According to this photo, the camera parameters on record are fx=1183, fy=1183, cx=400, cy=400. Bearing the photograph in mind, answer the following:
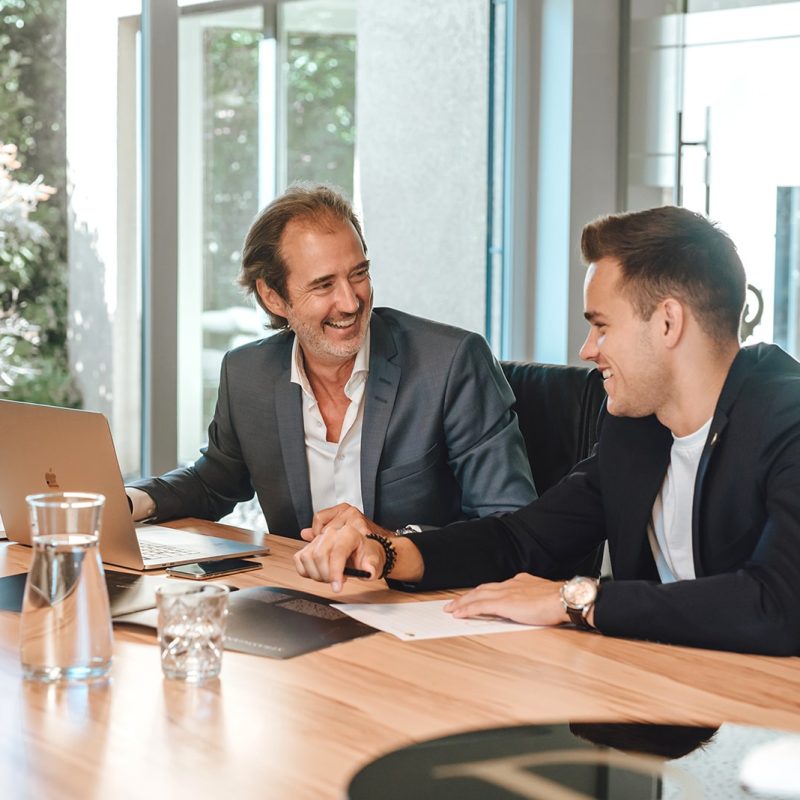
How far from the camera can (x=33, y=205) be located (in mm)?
2994

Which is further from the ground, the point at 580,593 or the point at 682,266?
the point at 682,266

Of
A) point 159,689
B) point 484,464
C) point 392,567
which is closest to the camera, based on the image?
point 159,689

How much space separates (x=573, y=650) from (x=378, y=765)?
0.45 m

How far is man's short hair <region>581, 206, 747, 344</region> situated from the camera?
189cm

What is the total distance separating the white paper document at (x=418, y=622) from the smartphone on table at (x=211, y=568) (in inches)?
10.9

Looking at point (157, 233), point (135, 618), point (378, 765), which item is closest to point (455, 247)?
point (157, 233)

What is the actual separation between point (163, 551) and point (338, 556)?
468 mm

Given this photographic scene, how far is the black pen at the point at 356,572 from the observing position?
178 cm

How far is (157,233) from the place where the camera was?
3.19m

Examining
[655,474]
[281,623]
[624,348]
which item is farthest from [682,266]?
[281,623]

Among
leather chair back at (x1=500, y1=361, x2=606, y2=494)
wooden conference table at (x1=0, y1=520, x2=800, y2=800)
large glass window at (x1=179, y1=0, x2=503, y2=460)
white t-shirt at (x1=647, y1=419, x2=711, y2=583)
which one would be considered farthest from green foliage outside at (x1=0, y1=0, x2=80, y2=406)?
white t-shirt at (x1=647, y1=419, x2=711, y2=583)

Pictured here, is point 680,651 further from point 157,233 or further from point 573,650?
point 157,233

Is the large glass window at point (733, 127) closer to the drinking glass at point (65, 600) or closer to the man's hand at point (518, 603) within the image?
the man's hand at point (518, 603)

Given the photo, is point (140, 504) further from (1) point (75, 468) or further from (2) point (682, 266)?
(2) point (682, 266)
